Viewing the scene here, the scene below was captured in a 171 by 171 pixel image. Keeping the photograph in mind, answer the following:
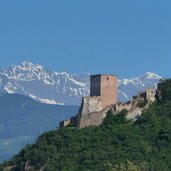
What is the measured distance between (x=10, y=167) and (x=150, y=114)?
11411mm

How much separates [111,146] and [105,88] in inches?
301

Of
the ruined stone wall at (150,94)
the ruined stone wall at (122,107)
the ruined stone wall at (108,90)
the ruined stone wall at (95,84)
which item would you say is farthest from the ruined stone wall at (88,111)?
the ruined stone wall at (150,94)

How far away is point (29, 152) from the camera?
91500 mm

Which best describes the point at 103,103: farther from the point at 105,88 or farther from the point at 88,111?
the point at 88,111

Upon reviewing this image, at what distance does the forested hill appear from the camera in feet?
281

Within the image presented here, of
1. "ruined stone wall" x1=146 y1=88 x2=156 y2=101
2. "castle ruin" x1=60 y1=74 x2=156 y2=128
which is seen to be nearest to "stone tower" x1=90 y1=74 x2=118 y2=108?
"castle ruin" x1=60 y1=74 x2=156 y2=128

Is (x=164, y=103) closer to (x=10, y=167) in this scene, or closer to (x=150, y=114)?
(x=150, y=114)

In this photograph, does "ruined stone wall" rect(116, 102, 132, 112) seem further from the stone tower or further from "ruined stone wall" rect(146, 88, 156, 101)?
"ruined stone wall" rect(146, 88, 156, 101)

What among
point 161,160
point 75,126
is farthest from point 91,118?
point 161,160

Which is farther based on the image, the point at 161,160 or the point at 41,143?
the point at 41,143

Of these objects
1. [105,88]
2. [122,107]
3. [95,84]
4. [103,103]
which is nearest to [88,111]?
[103,103]

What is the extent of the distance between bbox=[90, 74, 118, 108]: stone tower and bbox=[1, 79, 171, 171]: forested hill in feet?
6.58

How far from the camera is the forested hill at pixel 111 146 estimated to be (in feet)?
281

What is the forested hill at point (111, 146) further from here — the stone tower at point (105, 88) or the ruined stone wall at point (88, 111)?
the stone tower at point (105, 88)
